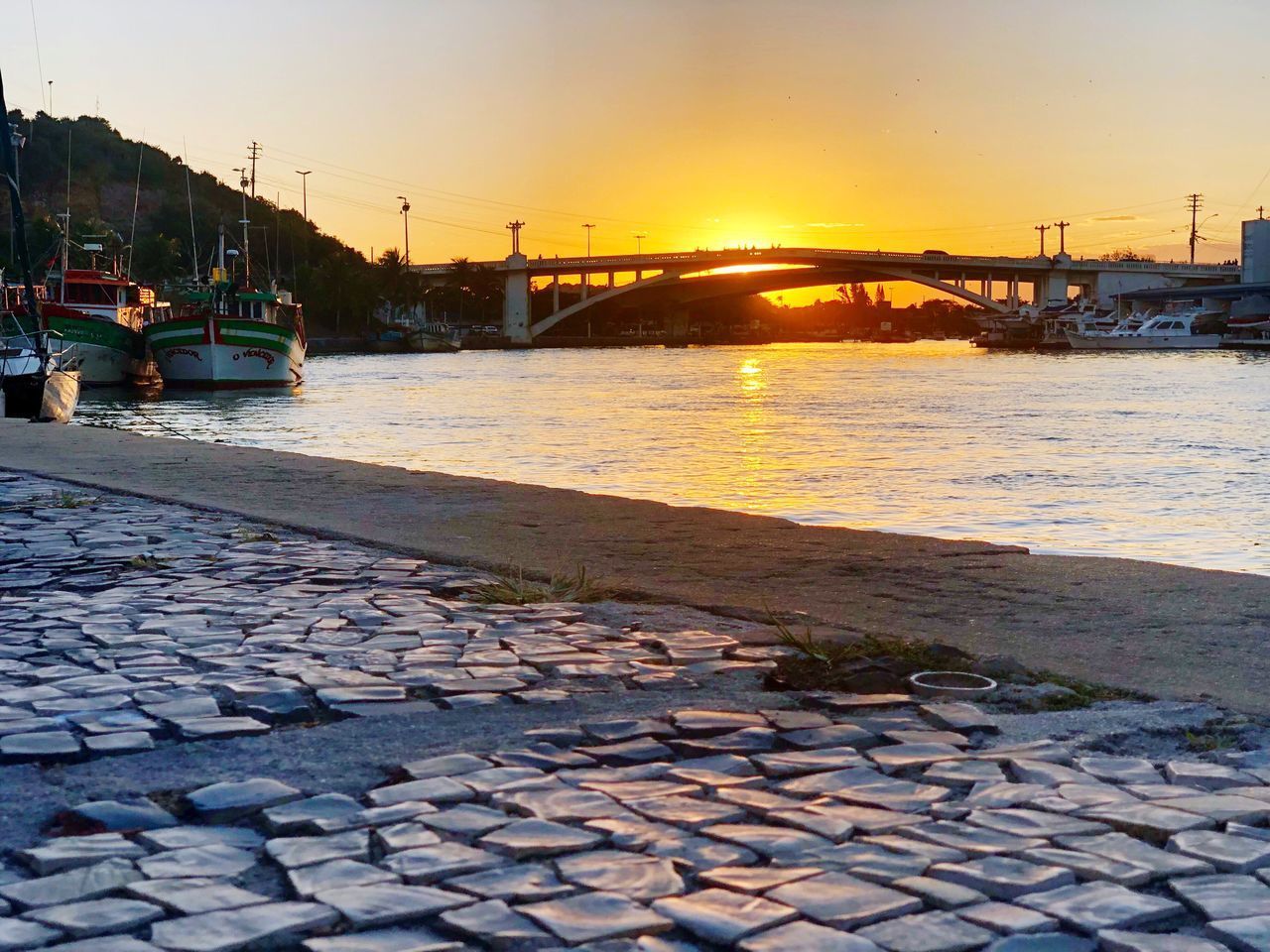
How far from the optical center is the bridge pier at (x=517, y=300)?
319ft

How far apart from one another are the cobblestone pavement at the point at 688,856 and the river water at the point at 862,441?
7.20 m

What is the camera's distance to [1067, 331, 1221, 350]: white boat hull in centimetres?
8575

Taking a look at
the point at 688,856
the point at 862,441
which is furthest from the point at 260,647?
the point at 862,441

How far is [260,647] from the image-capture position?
448cm

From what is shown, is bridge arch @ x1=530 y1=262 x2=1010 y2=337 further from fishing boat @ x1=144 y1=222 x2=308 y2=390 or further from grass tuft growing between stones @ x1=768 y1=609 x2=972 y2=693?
grass tuft growing between stones @ x1=768 y1=609 x2=972 y2=693

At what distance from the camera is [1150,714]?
3750 millimetres

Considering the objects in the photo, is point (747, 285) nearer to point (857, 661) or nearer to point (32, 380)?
point (32, 380)

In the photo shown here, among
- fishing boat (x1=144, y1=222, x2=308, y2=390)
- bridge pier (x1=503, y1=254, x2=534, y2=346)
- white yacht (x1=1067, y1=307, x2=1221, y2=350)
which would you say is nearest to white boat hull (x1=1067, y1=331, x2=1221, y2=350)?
white yacht (x1=1067, y1=307, x2=1221, y2=350)

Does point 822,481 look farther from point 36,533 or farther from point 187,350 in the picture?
point 187,350

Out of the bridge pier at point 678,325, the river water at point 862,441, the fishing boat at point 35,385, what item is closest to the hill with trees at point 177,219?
the bridge pier at point 678,325

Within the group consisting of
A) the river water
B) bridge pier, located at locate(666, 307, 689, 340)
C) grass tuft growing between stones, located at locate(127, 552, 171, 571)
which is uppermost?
bridge pier, located at locate(666, 307, 689, 340)

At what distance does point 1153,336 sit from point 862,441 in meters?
70.7

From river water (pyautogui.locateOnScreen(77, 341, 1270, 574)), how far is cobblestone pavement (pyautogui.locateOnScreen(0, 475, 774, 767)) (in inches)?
248

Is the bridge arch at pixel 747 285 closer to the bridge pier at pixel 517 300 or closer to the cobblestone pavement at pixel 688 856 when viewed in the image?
the bridge pier at pixel 517 300
